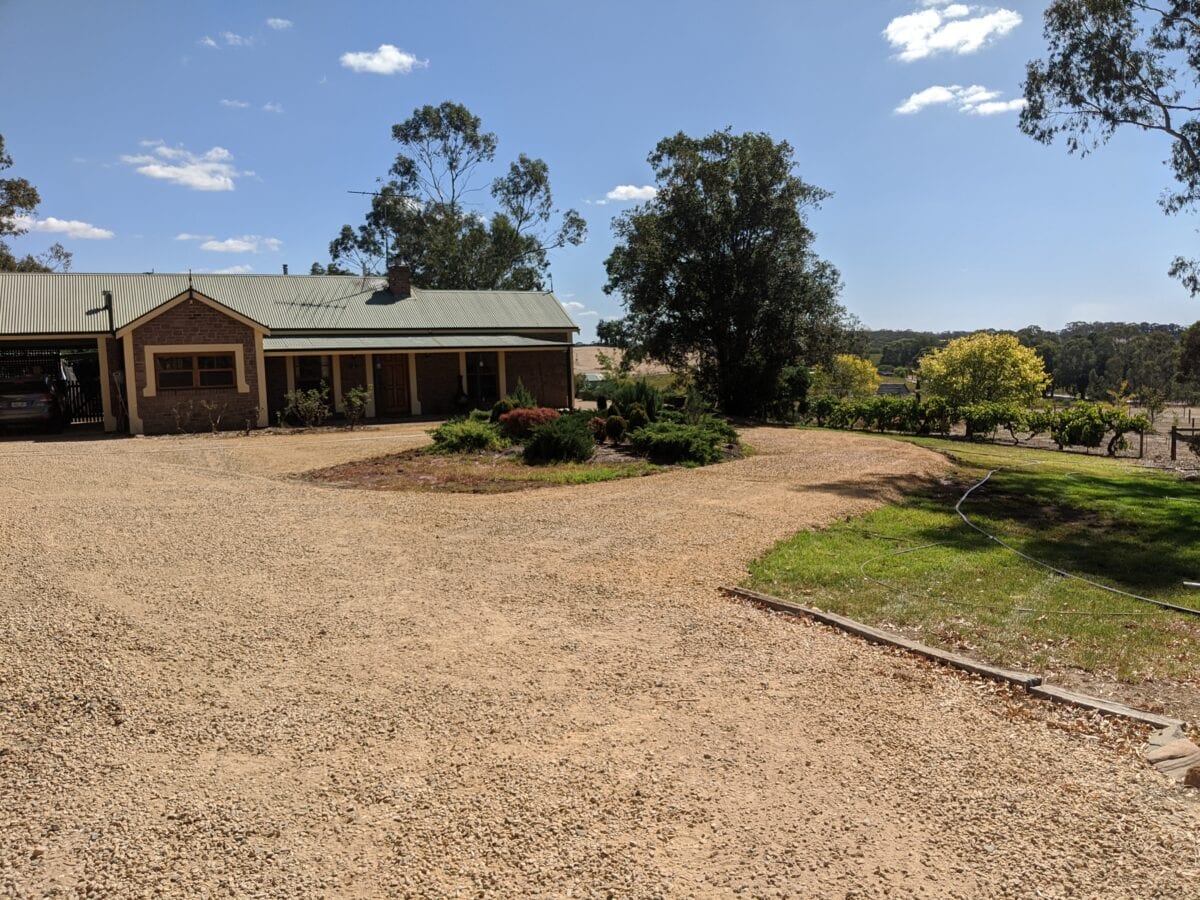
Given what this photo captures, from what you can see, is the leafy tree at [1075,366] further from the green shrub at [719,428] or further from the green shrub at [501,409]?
the green shrub at [501,409]

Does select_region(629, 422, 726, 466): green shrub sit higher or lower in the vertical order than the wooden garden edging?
higher

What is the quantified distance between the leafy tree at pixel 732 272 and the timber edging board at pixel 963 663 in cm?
2345

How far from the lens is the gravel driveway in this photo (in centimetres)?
333

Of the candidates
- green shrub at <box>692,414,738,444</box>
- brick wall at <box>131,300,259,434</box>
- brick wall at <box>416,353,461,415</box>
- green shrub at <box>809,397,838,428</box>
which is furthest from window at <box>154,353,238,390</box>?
green shrub at <box>809,397,838,428</box>

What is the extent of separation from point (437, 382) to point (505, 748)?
25644 mm

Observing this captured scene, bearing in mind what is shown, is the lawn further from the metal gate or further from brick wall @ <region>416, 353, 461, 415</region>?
the metal gate

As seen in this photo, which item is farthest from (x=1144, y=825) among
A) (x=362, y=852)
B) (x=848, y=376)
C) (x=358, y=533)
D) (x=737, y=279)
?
(x=848, y=376)

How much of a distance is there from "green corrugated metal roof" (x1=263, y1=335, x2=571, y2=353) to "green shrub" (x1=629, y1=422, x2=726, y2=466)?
12800 millimetres

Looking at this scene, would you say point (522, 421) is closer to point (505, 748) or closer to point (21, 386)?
point (505, 748)

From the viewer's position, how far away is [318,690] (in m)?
5.07

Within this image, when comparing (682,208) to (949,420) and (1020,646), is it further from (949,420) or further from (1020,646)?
(1020,646)

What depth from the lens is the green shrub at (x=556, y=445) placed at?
51.0ft

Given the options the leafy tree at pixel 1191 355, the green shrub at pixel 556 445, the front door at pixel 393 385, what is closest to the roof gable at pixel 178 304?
the front door at pixel 393 385

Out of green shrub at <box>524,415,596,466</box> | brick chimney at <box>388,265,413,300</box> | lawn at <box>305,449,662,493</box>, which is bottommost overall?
lawn at <box>305,449,662,493</box>
